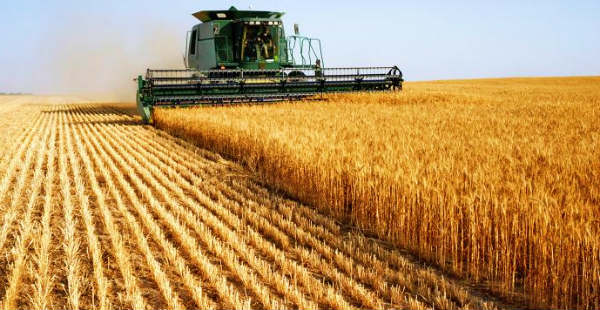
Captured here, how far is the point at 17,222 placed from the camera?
5297 millimetres

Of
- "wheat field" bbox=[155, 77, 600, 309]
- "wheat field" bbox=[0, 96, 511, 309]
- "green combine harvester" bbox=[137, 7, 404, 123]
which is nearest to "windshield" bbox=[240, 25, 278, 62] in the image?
"green combine harvester" bbox=[137, 7, 404, 123]

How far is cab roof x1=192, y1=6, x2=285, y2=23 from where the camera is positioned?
16.4 meters

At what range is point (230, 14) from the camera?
16438mm

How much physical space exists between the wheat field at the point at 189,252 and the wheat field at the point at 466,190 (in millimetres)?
201

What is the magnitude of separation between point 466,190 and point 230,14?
13.3m

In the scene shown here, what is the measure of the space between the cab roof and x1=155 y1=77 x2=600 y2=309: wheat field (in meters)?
7.86

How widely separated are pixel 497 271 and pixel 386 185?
1.29 meters

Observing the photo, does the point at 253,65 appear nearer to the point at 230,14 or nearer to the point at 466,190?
the point at 230,14

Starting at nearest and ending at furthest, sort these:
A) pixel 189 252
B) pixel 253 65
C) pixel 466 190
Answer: pixel 466 190 < pixel 189 252 < pixel 253 65

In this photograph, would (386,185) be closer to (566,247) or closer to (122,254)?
(566,247)

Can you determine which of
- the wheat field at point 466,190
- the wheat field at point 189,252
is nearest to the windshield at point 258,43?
the wheat field at point 466,190

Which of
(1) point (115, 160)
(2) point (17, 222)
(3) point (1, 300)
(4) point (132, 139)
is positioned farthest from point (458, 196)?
(4) point (132, 139)

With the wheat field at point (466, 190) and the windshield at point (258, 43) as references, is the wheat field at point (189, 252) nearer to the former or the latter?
the wheat field at point (466, 190)

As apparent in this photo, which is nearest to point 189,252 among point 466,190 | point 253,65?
point 466,190
